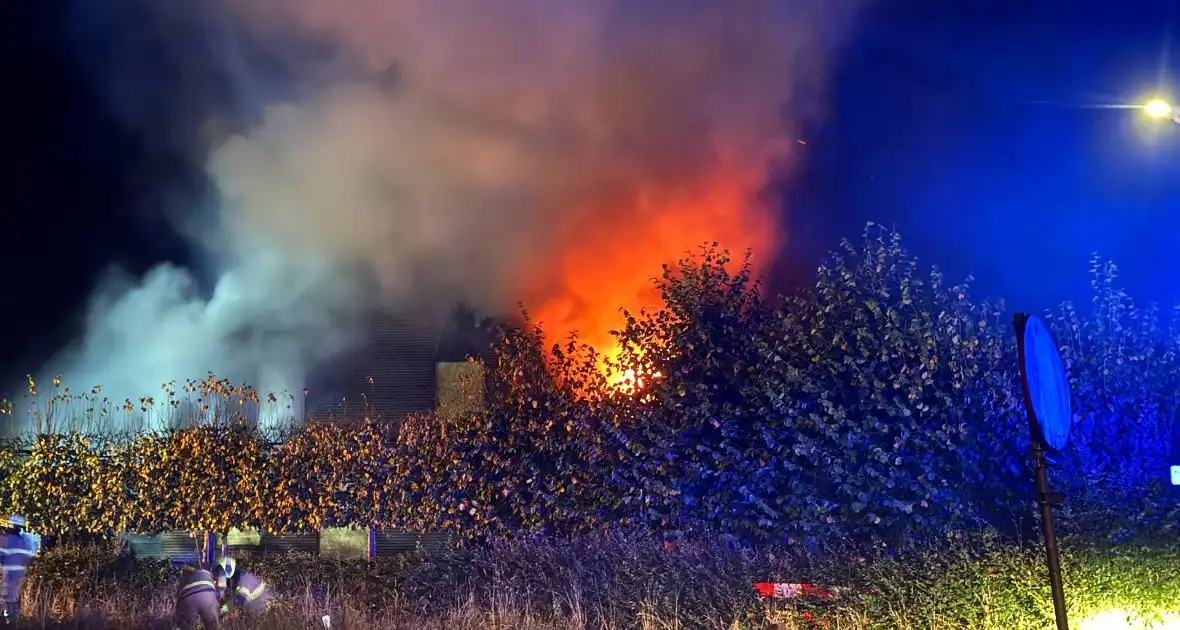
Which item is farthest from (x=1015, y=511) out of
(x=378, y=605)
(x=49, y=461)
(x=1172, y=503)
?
(x=49, y=461)

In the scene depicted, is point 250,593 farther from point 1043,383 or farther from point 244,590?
point 1043,383

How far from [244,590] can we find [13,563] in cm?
225

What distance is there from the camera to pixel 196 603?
8.38 metres

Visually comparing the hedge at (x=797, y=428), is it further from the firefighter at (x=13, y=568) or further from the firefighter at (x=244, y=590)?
the firefighter at (x=13, y=568)

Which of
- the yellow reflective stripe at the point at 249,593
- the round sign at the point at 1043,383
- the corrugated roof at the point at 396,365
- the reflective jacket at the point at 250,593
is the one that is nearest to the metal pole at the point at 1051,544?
the round sign at the point at 1043,383

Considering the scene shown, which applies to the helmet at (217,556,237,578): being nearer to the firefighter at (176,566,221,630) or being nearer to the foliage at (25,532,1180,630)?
the foliage at (25,532,1180,630)

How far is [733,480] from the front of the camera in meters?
8.76

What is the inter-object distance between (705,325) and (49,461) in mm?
8262

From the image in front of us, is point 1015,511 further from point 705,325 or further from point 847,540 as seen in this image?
point 705,325

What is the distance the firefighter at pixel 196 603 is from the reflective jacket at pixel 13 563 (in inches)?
84.2

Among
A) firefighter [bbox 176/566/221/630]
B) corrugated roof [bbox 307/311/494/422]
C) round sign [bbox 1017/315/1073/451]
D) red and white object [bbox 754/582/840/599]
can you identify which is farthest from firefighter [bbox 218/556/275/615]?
round sign [bbox 1017/315/1073/451]

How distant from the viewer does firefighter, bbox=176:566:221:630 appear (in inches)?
329

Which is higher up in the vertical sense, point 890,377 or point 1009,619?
point 890,377

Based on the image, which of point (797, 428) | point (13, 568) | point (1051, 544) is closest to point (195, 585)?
point (13, 568)
